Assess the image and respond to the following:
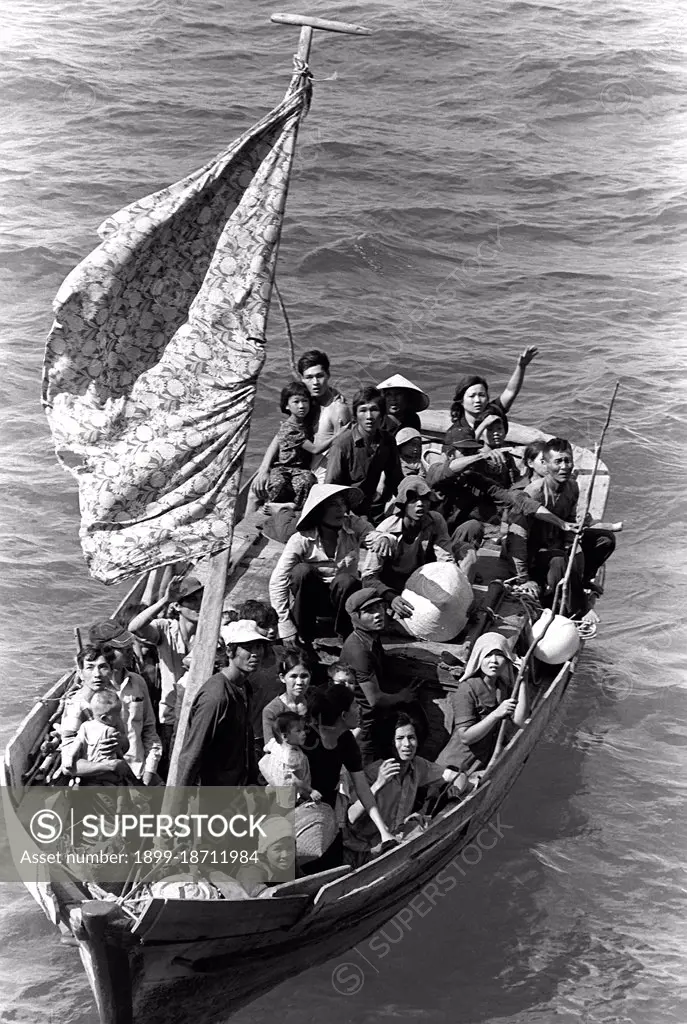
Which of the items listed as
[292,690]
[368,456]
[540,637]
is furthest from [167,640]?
[540,637]

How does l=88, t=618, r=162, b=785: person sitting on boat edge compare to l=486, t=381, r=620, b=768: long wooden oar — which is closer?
l=88, t=618, r=162, b=785: person sitting on boat edge

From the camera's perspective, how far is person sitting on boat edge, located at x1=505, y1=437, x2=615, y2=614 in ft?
42.8

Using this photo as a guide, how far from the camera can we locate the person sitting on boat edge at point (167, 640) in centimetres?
1119

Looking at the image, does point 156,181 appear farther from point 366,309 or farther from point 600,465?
point 600,465

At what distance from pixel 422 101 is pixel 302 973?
746 inches

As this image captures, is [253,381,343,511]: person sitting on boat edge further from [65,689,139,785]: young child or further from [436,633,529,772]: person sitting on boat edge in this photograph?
[65,689,139,785]: young child

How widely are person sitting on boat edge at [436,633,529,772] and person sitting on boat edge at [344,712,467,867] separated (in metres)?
0.48

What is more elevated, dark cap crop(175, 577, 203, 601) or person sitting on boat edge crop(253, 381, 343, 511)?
person sitting on boat edge crop(253, 381, 343, 511)

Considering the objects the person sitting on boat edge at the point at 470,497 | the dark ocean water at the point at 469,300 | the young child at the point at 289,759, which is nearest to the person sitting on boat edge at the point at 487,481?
the person sitting on boat edge at the point at 470,497

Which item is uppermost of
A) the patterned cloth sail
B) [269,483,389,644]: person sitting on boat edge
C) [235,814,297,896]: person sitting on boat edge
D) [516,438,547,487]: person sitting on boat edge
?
the patterned cloth sail

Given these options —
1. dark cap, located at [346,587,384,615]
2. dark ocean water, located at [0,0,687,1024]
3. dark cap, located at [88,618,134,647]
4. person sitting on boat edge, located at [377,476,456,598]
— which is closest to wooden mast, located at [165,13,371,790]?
dark cap, located at [88,618,134,647]

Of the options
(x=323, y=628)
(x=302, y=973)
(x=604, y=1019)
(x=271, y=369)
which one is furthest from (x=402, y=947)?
(x=271, y=369)

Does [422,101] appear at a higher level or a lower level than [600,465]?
higher

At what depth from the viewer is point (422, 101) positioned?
87.4 feet
